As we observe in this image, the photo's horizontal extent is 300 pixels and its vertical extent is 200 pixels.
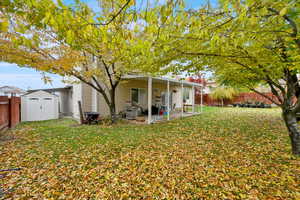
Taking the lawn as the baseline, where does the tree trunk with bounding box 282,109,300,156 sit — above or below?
above

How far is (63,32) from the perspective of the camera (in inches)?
96.6

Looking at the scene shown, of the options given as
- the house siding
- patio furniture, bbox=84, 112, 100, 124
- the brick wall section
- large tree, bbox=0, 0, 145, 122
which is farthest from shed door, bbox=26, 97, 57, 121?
the brick wall section

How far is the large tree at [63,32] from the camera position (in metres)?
1.84

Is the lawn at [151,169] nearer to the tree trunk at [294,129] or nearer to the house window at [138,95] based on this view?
the tree trunk at [294,129]

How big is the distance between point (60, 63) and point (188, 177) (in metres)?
6.12

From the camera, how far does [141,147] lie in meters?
4.42

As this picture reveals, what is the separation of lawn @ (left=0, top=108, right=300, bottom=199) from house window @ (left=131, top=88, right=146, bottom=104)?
6.19 metres

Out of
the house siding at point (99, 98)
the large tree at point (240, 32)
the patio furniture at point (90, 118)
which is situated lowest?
the patio furniture at point (90, 118)

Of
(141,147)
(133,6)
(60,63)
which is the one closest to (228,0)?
(133,6)

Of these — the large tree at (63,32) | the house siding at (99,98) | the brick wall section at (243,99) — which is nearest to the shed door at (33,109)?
the house siding at (99,98)

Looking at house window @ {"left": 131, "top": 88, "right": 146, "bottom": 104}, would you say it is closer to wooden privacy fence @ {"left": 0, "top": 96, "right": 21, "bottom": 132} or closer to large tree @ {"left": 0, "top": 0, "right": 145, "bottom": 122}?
large tree @ {"left": 0, "top": 0, "right": 145, "bottom": 122}

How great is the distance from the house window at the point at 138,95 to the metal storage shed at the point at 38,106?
6.01m

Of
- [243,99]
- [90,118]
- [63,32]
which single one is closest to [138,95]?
[90,118]

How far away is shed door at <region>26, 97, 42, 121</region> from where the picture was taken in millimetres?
9339
